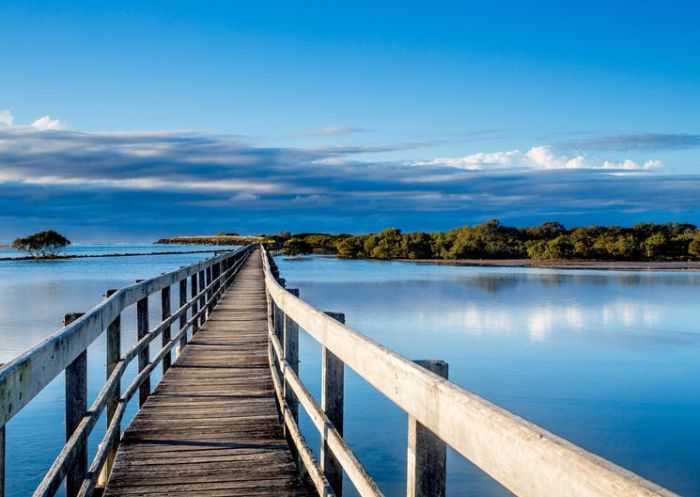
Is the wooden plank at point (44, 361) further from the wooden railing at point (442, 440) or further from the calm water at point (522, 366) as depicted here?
the calm water at point (522, 366)

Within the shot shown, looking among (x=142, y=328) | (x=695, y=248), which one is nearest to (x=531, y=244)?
(x=695, y=248)

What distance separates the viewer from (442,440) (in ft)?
6.45

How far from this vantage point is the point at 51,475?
282 cm

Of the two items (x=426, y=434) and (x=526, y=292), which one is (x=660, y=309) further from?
(x=426, y=434)

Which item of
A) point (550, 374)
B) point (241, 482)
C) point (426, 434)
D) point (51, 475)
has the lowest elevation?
point (550, 374)

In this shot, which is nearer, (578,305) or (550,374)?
(550,374)

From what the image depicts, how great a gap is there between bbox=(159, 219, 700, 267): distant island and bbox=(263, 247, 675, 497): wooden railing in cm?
8347

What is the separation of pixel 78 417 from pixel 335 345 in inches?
60.5

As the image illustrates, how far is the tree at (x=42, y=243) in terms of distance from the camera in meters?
113

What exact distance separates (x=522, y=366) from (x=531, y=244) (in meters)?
86.7

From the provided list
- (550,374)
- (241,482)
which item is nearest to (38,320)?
(550,374)

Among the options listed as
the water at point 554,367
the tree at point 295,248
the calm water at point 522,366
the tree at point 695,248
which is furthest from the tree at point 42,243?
the tree at point 695,248

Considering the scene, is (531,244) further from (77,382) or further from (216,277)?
(77,382)

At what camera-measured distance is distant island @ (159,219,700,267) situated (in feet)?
302
